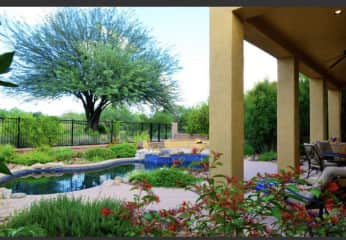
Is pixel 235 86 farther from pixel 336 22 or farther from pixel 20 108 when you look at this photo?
pixel 20 108

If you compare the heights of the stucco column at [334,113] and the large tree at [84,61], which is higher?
the large tree at [84,61]

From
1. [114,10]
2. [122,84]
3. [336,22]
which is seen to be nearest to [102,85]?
[122,84]

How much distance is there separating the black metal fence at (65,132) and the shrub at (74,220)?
9.63m

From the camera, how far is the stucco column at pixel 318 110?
916 cm

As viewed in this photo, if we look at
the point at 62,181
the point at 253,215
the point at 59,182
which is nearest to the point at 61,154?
the point at 62,181

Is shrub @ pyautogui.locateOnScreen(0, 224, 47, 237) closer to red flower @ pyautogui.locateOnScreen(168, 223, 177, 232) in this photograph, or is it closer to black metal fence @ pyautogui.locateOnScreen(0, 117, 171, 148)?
red flower @ pyautogui.locateOnScreen(168, 223, 177, 232)

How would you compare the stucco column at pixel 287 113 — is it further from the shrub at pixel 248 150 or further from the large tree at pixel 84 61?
the large tree at pixel 84 61

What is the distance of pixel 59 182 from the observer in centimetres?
781

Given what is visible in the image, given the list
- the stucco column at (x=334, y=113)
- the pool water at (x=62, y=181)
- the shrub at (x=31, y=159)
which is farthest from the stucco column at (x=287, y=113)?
the shrub at (x=31, y=159)

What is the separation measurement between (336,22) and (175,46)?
13.7 metres

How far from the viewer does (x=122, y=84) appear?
1566cm

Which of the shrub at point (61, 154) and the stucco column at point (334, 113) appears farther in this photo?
the stucco column at point (334, 113)

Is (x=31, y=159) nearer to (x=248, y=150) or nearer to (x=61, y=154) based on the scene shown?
(x=61, y=154)

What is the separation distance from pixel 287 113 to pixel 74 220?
16.3ft
